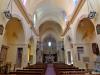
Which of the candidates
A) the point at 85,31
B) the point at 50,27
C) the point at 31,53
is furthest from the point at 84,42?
the point at 50,27

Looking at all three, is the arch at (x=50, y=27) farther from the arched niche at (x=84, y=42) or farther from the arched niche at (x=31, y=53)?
the arched niche at (x=84, y=42)

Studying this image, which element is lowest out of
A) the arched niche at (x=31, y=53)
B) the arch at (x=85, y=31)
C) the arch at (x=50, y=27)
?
the arched niche at (x=31, y=53)

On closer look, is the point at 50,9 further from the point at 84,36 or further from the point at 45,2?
the point at 84,36

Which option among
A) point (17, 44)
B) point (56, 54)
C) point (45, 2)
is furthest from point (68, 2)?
point (56, 54)

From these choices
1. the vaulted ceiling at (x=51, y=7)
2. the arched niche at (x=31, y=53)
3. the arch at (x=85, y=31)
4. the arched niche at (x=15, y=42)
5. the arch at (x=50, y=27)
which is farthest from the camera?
the arch at (x=50, y=27)

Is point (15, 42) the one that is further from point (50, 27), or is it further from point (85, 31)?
point (50, 27)

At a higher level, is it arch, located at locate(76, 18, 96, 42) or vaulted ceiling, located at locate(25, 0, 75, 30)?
vaulted ceiling, located at locate(25, 0, 75, 30)

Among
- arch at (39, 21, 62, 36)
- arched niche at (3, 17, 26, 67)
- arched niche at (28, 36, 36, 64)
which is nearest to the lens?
arched niche at (3, 17, 26, 67)

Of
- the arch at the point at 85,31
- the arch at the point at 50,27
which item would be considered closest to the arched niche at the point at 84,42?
the arch at the point at 85,31

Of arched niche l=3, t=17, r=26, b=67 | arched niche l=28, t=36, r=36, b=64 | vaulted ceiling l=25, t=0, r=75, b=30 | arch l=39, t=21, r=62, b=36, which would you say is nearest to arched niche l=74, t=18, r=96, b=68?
vaulted ceiling l=25, t=0, r=75, b=30

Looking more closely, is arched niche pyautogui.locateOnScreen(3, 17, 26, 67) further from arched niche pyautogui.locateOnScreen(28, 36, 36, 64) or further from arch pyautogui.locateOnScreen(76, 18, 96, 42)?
arch pyautogui.locateOnScreen(76, 18, 96, 42)

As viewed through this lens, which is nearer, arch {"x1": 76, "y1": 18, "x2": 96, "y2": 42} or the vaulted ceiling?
arch {"x1": 76, "y1": 18, "x2": 96, "y2": 42}

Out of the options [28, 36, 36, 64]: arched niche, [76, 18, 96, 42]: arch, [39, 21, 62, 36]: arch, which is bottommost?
[28, 36, 36, 64]: arched niche

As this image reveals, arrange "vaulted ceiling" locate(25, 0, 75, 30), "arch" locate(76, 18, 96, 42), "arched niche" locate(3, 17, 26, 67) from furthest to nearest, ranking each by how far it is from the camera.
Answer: "vaulted ceiling" locate(25, 0, 75, 30) → "arch" locate(76, 18, 96, 42) → "arched niche" locate(3, 17, 26, 67)
